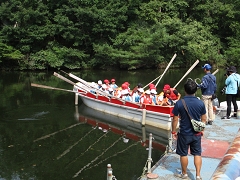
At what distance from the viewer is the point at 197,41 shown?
1267 inches

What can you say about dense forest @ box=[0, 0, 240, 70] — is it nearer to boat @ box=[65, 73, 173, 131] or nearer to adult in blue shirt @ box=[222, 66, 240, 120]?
boat @ box=[65, 73, 173, 131]

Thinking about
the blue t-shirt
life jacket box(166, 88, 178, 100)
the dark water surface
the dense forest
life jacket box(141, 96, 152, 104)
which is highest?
the dense forest

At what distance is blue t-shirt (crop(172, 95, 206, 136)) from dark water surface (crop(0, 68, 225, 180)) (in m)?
2.89

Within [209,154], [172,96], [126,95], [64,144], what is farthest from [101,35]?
[209,154]

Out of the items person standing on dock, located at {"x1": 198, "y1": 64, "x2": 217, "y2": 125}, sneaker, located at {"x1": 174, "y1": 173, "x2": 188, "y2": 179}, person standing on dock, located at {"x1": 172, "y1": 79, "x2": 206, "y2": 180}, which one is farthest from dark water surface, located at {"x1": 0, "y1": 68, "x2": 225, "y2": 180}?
person standing on dock, located at {"x1": 172, "y1": 79, "x2": 206, "y2": 180}

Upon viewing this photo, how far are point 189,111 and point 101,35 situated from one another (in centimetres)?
2807

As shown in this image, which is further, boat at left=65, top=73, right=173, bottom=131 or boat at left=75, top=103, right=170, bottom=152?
boat at left=65, top=73, right=173, bottom=131

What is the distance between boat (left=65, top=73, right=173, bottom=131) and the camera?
10820 mm

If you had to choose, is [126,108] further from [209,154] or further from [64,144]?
[209,154]

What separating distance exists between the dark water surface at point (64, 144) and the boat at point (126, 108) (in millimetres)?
292

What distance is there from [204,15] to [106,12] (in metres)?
12.3

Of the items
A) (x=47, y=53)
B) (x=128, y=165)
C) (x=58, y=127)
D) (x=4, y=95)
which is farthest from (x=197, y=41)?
(x=128, y=165)

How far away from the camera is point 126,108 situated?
12.1 m

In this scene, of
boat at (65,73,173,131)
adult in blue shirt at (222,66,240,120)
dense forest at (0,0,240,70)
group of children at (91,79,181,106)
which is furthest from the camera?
Answer: dense forest at (0,0,240,70)
